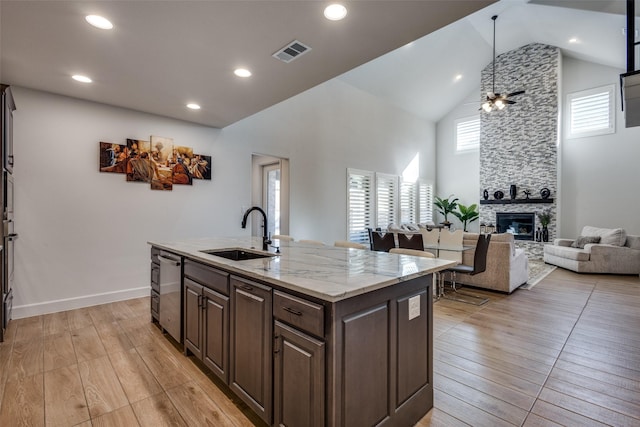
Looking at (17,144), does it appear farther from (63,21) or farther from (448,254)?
(448,254)

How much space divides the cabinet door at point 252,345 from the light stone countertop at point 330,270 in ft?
0.37

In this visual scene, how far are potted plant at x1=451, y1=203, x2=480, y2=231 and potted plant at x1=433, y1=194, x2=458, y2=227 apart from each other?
0.22 metres

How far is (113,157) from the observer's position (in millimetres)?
4027

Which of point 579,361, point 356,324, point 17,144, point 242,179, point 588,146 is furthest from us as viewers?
point 588,146

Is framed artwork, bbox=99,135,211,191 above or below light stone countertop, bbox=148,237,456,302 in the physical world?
above

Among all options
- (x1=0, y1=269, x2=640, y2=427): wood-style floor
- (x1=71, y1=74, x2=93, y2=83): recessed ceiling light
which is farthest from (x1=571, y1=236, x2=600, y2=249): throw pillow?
(x1=71, y1=74, x2=93, y2=83): recessed ceiling light

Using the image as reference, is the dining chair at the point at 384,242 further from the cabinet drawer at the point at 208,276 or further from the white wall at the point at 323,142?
the cabinet drawer at the point at 208,276

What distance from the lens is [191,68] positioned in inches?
116

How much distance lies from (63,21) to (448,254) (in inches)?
196

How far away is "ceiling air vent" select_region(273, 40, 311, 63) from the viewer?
8.33 feet

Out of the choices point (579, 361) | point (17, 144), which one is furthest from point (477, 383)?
point (17, 144)

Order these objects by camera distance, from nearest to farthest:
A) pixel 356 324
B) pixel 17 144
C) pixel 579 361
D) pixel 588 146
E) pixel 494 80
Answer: pixel 356 324, pixel 579 361, pixel 17 144, pixel 588 146, pixel 494 80

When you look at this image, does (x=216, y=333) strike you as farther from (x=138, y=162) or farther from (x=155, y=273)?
(x=138, y=162)

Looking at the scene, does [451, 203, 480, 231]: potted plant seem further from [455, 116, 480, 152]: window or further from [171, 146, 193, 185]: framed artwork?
[171, 146, 193, 185]: framed artwork
